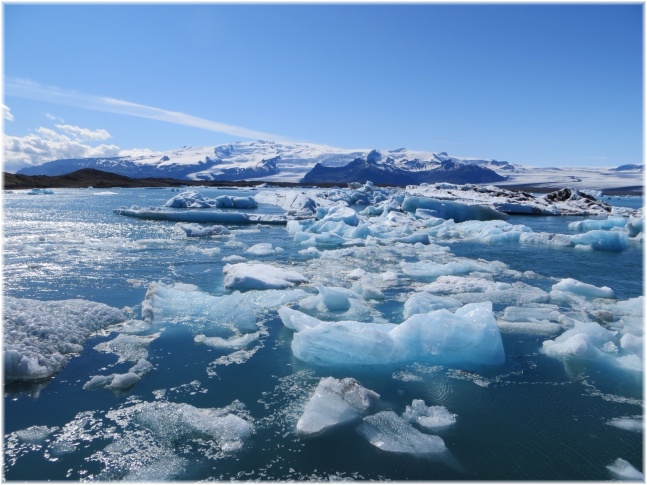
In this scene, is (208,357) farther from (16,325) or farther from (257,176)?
(257,176)

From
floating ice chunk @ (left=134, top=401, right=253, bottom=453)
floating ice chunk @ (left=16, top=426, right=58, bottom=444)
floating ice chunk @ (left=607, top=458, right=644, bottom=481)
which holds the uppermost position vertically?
floating ice chunk @ (left=16, top=426, right=58, bottom=444)

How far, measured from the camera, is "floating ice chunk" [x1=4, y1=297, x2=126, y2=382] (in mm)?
3447

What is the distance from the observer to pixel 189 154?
137625mm

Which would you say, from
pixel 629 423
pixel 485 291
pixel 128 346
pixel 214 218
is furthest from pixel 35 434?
pixel 214 218

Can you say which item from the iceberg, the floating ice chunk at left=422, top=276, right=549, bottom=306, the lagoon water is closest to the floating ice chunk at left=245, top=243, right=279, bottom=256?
the lagoon water

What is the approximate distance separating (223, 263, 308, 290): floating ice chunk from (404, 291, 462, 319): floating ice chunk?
198cm

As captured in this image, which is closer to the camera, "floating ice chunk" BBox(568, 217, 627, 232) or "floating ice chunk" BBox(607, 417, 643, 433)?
"floating ice chunk" BBox(607, 417, 643, 433)

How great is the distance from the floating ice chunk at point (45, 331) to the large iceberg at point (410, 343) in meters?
2.04

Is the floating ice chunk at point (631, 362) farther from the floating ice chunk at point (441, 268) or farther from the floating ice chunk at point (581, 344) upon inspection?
the floating ice chunk at point (441, 268)

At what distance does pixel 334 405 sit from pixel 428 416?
655mm

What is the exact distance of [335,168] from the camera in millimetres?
105375

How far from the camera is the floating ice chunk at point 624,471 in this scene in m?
2.51

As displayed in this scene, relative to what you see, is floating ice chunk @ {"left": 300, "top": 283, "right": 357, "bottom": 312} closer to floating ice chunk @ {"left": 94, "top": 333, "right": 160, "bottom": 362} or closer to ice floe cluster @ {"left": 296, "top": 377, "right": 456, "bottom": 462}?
floating ice chunk @ {"left": 94, "top": 333, "right": 160, "bottom": 362}

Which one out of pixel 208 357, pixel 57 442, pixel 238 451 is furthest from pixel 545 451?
pixel 57 442
